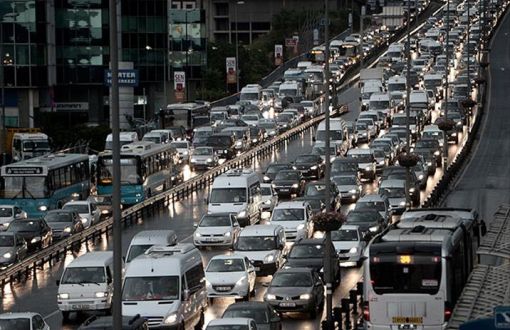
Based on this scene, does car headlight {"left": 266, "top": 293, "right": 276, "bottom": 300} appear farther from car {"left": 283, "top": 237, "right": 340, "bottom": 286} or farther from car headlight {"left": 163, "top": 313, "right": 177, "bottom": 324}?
car headlight {"left": 163, "top": 313, "right": 177, "bottom": 324}

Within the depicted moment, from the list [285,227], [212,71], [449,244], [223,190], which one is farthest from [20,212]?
[212,71]

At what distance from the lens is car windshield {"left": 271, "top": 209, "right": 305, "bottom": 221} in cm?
5241

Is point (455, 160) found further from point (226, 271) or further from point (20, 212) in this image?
point (226, 271)

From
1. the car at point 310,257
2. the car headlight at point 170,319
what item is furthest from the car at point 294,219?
the car headlight at point 170,319

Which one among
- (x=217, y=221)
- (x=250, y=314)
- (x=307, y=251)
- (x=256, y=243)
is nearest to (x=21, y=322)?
(x=250, y=314)

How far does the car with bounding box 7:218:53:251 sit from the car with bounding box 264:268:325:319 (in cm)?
1441

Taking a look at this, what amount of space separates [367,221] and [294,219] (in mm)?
2442

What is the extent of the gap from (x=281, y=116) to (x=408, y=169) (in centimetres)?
4041

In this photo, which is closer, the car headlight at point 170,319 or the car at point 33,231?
the car headlight at point 170,319

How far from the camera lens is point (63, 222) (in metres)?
56.2

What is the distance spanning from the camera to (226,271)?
4141 centimetres

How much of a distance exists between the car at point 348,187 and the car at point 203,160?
45.5 ft

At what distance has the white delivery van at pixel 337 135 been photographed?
267 feet

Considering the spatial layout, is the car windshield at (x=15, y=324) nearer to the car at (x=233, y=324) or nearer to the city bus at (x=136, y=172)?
the car at (x=233, y=324)
